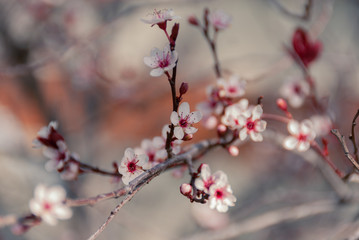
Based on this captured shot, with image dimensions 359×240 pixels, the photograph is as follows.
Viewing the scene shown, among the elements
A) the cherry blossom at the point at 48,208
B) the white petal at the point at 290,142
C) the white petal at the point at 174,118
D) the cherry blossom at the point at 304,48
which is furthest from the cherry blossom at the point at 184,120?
the cherry blossom at the point at 304,48

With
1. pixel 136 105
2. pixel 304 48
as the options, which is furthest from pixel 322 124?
pixel 136 105

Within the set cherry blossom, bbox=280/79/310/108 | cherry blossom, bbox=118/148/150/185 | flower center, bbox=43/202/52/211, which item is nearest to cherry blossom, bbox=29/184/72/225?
flower center, bbox=43/202/52/211

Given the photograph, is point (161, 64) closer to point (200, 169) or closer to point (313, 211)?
point (200, 169)

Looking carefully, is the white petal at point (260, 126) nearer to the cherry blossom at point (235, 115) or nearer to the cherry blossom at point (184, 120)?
the cherry blossom at point (235, 115)

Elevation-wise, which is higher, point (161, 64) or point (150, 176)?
point (161, 64)

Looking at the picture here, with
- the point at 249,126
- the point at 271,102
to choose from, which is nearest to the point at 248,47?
the point at 271,102

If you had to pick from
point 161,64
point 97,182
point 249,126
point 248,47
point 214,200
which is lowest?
point 214,200
